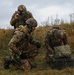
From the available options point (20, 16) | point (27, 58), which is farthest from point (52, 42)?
point (20, 16)

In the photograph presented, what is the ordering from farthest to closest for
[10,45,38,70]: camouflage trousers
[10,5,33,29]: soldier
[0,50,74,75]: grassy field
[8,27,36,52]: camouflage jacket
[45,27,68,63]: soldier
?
1. [10,5,33,29]: soldier
2. [45,27,68,63]: soldier
3. [10,45,38,70]: camouflage trousers
4. [8,27,36,52]: camouflage jacket
5. [0,50,74,75]: grassy field

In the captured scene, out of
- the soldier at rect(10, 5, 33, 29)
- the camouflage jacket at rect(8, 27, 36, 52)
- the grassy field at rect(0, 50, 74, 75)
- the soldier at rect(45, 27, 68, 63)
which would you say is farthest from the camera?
the soldier at rect(10, 5, 33, 29)

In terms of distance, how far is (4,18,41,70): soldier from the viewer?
10992mm

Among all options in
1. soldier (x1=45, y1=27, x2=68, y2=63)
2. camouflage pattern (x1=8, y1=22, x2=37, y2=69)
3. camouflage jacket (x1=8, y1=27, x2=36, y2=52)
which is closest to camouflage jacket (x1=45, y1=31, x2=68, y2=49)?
soldier (x1=45, y1=27, x2=68, y2=63)

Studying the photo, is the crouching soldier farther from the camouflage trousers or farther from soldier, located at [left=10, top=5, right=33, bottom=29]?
soldier, located at [left=10, top=5, right=33, bottom=29]

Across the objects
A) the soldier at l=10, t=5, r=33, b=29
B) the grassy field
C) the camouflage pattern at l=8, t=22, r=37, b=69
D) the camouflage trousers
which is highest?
the soldier at l=10, t=5, r=33, b=29

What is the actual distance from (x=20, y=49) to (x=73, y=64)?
168 cm

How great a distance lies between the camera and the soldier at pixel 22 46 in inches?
433

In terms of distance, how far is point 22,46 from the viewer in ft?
37.4

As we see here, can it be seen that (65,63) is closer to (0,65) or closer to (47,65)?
(47,65)

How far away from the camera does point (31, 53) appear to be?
1173 cm

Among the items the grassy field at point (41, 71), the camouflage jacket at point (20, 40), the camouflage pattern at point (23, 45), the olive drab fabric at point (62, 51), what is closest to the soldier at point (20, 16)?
the grassy field at point (41, 71)

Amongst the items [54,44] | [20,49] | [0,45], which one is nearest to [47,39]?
[54,44]

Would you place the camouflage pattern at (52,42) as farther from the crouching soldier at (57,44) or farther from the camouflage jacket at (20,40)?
the camouflage jacket at (20,40)
